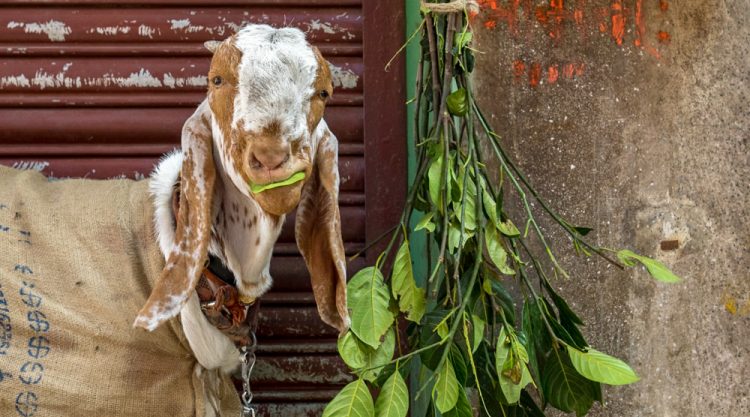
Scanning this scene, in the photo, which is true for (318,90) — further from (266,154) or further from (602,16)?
(602,16)

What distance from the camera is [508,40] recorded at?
7.67ft

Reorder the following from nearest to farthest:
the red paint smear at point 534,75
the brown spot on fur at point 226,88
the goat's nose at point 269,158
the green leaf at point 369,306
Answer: the goat's nose at point 269,158 → the brown spot on fur at point 226,88 → the green leaf at point 369,306 → the red paint smear at point 534,75

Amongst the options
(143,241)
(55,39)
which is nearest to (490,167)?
(143,241)

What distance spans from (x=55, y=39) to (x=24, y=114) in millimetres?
228

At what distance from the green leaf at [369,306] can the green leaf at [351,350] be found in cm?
2

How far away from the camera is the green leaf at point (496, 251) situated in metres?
2.00

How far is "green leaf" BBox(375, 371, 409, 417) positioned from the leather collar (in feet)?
1.34

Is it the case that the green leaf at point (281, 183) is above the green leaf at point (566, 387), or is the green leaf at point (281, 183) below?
above

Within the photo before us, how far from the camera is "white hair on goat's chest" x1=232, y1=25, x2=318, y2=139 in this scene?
69.6 inches

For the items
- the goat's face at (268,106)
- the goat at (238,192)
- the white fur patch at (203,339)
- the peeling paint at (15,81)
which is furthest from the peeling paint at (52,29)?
the white fur patch at (203,339)

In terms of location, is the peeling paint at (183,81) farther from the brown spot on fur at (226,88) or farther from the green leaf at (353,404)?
the green leaf at (353,404)

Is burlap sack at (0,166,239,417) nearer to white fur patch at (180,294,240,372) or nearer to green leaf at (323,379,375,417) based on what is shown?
white fur patch at (180,294,240,372)

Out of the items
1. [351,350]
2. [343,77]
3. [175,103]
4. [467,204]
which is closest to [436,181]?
[467,204]

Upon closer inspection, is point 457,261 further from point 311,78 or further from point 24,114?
point 24,114
